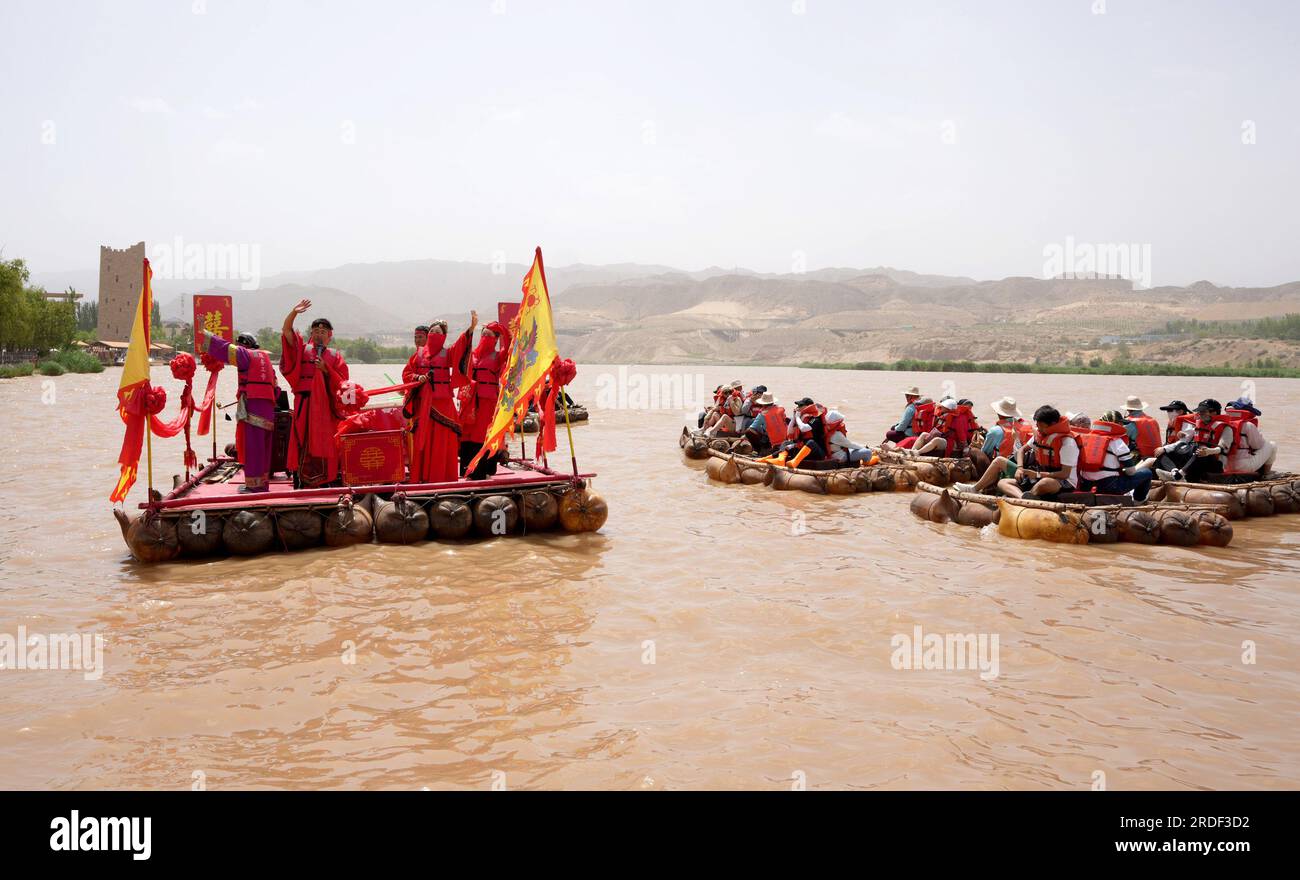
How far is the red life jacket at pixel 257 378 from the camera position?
9453 mm

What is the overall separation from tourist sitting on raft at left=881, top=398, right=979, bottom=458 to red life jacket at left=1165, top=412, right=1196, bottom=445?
2828 mm

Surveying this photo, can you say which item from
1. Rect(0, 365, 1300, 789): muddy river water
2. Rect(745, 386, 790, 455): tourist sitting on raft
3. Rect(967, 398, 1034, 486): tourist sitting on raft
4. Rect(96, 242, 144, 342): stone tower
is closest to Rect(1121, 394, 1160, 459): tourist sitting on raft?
Rect(967, 398, 1034, 486): tourist sitting on raft

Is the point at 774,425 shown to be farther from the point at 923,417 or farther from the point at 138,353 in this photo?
the point at 138,353

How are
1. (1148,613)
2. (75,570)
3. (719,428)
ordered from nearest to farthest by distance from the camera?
(1148,613), (75,570), (719,428)

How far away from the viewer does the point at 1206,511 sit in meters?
10.3

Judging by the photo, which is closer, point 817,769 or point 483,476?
point 817,769

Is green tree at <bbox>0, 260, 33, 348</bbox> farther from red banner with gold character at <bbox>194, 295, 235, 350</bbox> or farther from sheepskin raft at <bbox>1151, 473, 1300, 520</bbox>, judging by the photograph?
sheepskin raft at <bbox>1151, 473, 1300, 520</bbox>

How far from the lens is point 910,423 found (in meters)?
16.3

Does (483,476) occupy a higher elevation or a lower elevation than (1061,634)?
higher

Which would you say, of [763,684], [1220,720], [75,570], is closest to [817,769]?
[763,684]

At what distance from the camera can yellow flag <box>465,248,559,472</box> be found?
8.75m

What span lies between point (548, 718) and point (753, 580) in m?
3.95

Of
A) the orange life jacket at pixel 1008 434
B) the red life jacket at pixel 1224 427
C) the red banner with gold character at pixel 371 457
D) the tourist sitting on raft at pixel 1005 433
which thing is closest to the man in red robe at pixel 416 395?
the red banner with gold character at pixel 371 457

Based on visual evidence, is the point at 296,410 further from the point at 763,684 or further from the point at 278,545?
the point at 763,684
